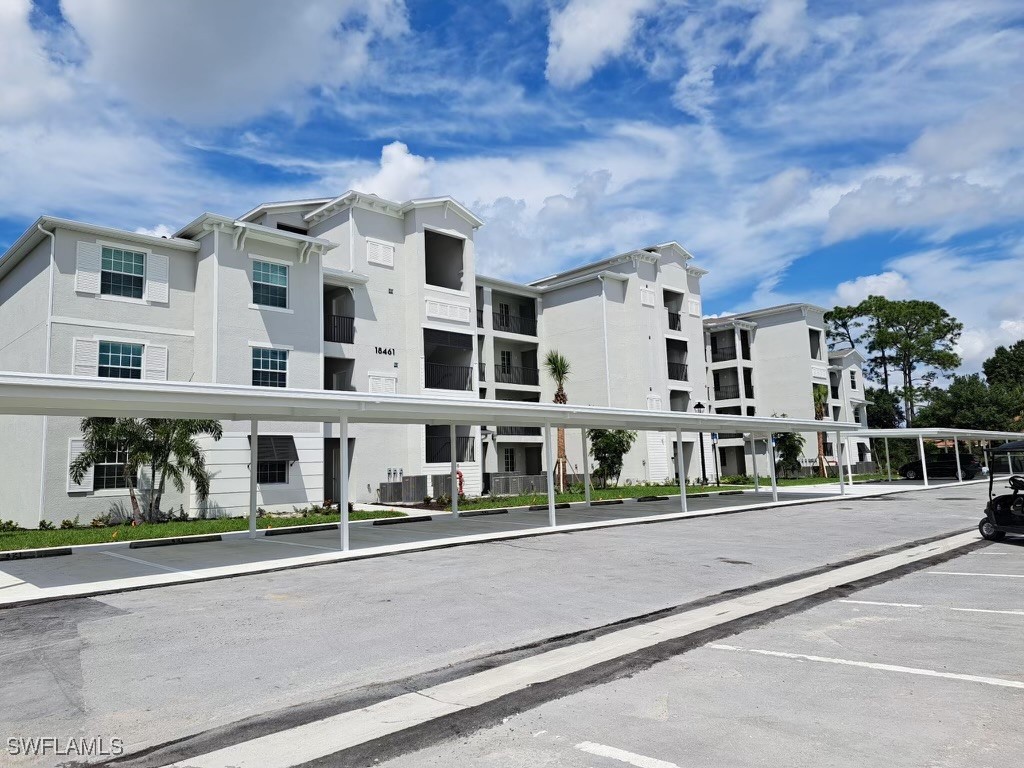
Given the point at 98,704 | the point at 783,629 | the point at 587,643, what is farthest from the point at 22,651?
the point at 783,629

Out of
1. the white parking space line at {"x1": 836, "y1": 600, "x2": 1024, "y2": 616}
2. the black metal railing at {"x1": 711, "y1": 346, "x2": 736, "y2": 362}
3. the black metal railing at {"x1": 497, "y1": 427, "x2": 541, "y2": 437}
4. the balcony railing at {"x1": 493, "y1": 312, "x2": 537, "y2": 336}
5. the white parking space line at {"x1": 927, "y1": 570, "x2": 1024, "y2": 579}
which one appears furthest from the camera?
the black metal railing at {"x1": 711, "y1": 346, "x2": 736, "y2": 362}

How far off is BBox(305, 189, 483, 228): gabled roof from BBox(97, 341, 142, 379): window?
10.6 m

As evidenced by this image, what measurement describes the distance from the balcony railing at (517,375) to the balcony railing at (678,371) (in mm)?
8662

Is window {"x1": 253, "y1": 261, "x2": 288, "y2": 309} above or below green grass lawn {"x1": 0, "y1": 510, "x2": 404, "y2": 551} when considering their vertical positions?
above

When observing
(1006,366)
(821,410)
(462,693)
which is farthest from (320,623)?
(1006,366)

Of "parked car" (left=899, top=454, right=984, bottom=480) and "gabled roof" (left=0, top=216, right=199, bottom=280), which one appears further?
"parked car" (left=899, top=454, right=984, bottom=480)

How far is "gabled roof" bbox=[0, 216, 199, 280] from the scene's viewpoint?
69.1 feet

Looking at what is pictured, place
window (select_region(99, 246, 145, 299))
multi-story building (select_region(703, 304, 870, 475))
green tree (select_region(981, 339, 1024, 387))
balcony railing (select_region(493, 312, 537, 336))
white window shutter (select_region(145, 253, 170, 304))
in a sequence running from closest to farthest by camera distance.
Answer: window (select_region(99, 246, 145, 299)), white window shutter (select_region(145, 253, 170, 304)), balcony railing (select_region(493, 312, 537, 336)), multi-story building (select_region(703, 304, 870, 475)), green tree (select_region(981, 339, 1024, 387))

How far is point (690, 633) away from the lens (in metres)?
7.46

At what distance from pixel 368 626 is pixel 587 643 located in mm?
2593

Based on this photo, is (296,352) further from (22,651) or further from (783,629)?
(783,629)

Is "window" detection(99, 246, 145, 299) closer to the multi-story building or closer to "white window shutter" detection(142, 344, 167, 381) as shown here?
"white window shutter" detection(142, 344, 167, 381)

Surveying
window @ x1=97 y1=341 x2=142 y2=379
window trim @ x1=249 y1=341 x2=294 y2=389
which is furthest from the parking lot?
window @ x1=97 y1=341 x2=142 y2=379

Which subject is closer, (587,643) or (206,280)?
(587,643)
